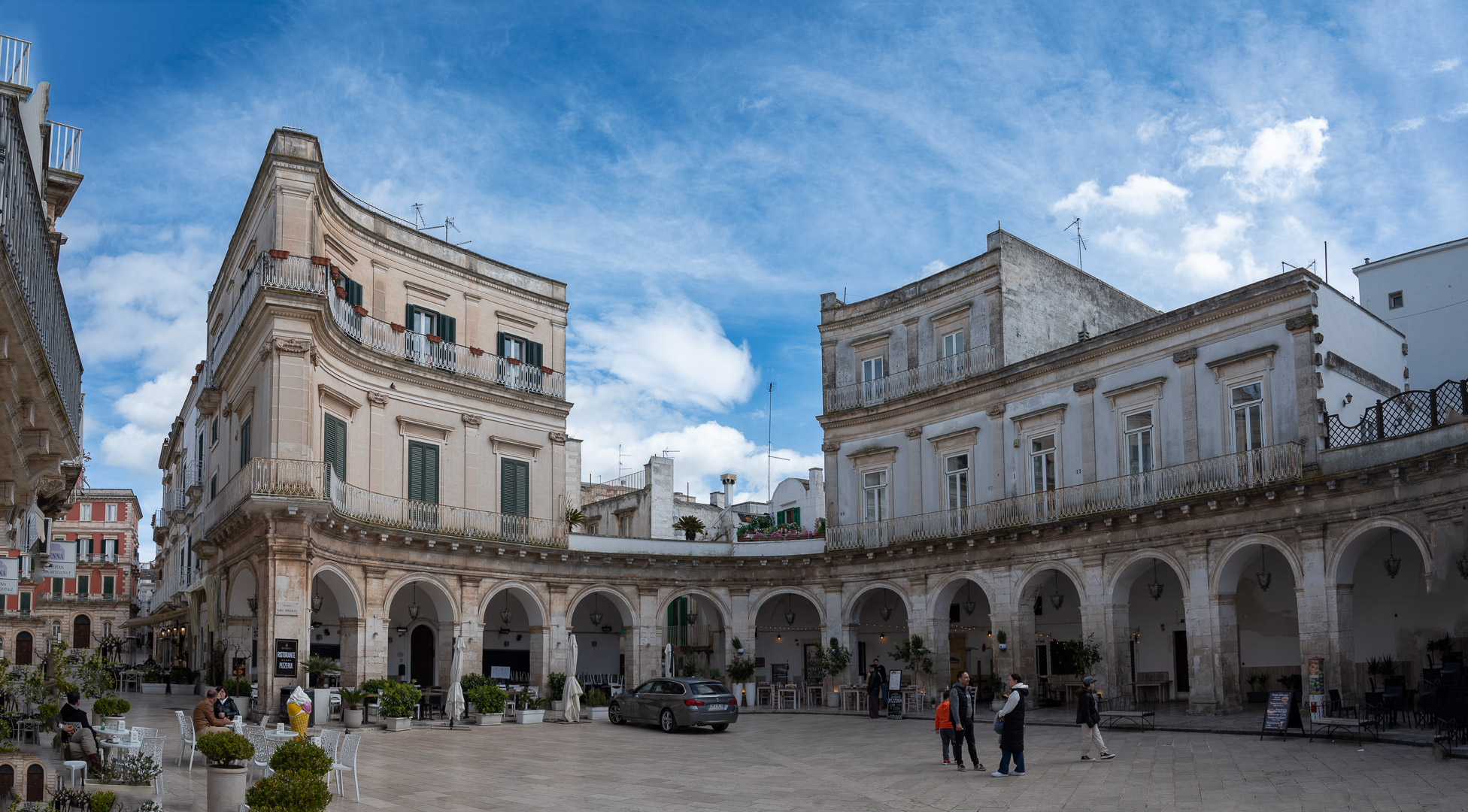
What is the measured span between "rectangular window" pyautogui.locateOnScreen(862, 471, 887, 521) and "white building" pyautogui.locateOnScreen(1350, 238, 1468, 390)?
1406 centimetres

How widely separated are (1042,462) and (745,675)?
1062cm

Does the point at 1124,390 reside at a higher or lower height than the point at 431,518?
higher

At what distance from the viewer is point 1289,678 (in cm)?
2561

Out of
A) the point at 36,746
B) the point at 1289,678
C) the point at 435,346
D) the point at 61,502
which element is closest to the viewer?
the point at 36,746

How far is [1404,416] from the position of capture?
2233cm

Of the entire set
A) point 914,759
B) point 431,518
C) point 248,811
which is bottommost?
point 914,759

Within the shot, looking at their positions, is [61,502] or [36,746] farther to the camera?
[61,502]

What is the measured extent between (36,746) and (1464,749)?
69.5 feet

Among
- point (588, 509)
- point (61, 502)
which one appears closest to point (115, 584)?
point (588, 509)

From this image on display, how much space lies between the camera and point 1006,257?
31891mm

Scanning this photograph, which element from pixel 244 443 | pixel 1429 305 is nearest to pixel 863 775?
pixel 244 443

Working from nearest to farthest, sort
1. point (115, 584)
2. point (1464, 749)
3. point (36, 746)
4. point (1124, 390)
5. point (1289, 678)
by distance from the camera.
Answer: point (1464, 749) → point (36, 746) → point (1289, 678) → point (1124, 390) → point (115, 584)

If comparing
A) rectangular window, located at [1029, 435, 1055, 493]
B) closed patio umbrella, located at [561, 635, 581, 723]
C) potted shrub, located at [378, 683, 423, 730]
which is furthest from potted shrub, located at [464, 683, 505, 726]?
rectangular window, located at [1029, 435, 1055, 493]

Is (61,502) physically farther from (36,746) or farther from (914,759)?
(914,759)
